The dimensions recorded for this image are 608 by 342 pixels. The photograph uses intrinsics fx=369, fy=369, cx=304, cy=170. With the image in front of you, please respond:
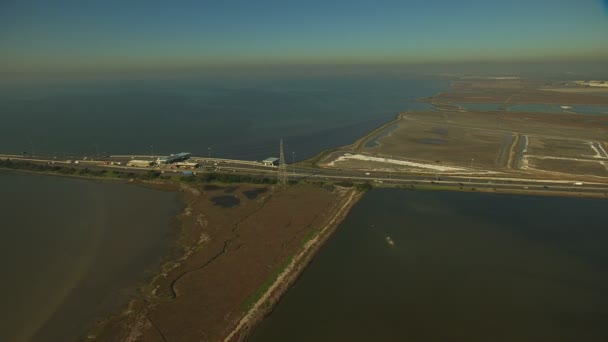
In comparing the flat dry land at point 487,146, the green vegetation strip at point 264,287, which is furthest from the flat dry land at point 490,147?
the green vegetation strip at point 264,287

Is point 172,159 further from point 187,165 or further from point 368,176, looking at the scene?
point 368,176

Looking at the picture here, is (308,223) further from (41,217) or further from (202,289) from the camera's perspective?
(41,217)

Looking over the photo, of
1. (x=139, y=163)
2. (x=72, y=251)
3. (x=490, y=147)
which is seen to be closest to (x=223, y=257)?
(x=72, y=251)

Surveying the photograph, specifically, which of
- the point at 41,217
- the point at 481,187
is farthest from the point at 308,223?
the point at 41,217

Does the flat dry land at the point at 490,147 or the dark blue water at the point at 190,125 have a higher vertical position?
the dark blue water at the point at 190,125

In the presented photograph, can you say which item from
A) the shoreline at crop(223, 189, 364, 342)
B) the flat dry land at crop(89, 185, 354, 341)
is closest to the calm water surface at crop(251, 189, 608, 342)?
the shoreline at crop(223, 189, 364, 342)

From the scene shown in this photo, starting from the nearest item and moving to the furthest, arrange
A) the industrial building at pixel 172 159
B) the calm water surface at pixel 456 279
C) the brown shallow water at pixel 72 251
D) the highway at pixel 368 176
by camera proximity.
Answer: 1. the calm water surface at pixel 456 279
2. the brown shallow water at pixel 72 251
3. the highway at pixel 368 176
4. the industrial building at pixel 172 159

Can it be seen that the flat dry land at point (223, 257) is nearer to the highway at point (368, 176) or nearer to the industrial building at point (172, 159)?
the highway at point (368, 176)

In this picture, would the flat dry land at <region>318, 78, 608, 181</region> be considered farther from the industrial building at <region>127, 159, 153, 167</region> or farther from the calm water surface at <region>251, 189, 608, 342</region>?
the industrial building at <region>127, 159, 153, 167</region>
